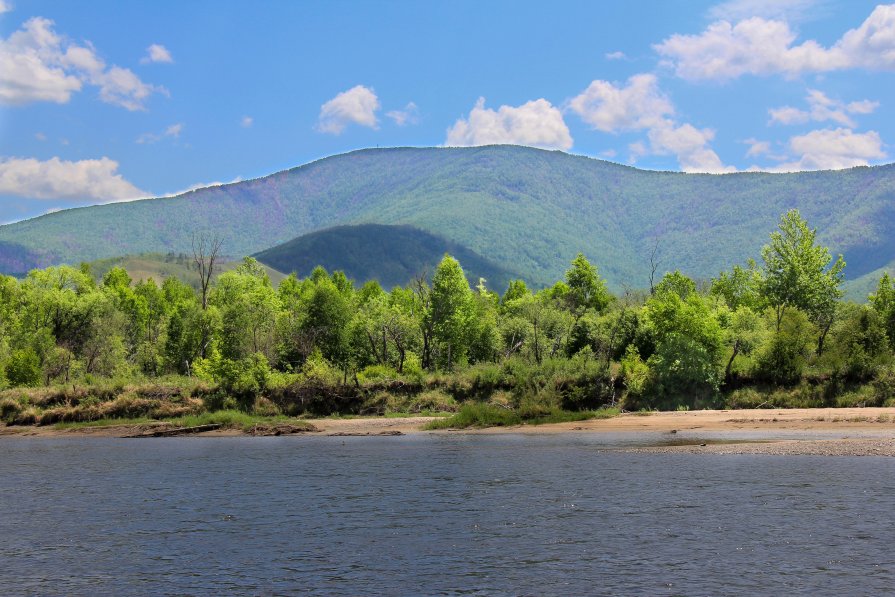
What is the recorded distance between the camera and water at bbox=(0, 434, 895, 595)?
23.4 metres

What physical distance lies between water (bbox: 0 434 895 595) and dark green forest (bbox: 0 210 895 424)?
2850 centimetres

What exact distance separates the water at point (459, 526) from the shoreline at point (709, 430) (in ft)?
13.7

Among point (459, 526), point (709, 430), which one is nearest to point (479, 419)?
point (709, 430)

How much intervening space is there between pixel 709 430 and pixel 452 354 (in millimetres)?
41213

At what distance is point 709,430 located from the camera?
63.4 meters

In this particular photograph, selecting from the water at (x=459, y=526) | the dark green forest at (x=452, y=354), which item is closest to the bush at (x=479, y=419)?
the dark green forest at (x=452, y=354)

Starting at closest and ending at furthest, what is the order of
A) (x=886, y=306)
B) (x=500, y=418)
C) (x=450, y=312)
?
1. (x=500, y=418)
2. (x=886, y=306)
3. (x=450, y=312)

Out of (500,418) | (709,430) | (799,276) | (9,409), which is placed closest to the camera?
(709,430)

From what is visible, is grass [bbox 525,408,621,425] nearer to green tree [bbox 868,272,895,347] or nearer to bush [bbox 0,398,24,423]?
green tree [bbox 868,272,895,347]

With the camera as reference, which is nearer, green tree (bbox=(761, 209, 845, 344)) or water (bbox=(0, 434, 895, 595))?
water (bbox=(0, 434, 895, 595))

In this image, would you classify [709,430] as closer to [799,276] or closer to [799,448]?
[799,448]

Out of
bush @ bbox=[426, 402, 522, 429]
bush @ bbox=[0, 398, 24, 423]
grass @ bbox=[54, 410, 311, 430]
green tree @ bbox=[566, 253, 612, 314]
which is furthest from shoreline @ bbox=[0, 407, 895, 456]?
green tree @ bbox=[566, 253, 612, 314]

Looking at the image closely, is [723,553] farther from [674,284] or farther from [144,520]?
[674,284]

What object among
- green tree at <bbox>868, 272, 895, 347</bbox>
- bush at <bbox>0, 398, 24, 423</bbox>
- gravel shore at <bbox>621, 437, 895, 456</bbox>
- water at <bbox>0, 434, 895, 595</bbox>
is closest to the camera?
water at <bbox>0, 434, 895, 595</bbox>
